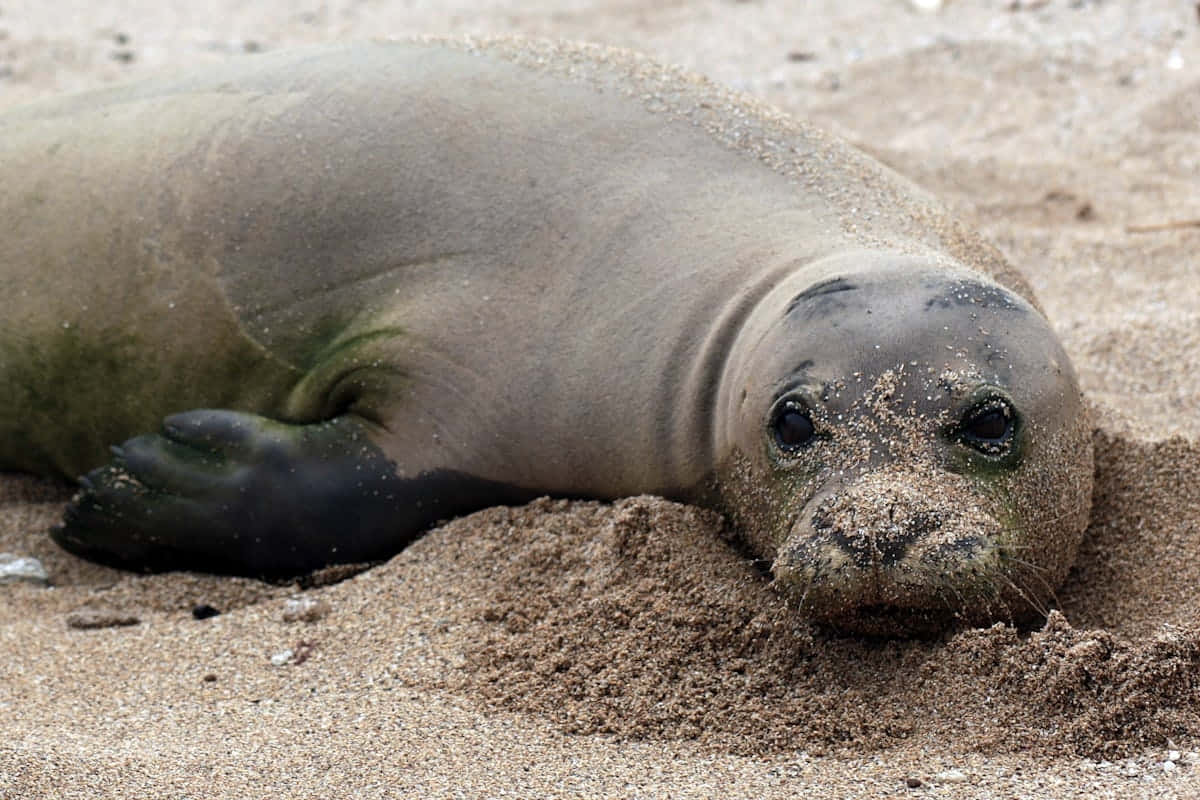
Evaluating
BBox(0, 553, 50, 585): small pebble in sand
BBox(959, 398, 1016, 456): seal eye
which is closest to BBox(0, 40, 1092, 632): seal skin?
BBox(959, 398, 1016, 456): seal eye

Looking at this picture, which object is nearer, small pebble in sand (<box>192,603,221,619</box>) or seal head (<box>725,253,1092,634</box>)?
seal head (<box>725,253,1092,634</box>)

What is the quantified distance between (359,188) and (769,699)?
1.75 m

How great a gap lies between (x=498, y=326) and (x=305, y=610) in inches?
30.5

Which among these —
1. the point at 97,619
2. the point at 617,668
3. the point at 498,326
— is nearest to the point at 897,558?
the point at 617,668

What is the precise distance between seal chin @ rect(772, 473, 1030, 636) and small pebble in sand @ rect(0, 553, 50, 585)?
6.05 feet

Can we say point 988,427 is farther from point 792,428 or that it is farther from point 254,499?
point 254,499

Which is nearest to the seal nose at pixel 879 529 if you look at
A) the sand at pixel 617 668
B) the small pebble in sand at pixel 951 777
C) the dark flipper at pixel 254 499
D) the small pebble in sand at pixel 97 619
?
the sand at pixel 617 668

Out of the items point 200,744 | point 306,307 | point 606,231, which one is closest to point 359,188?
point 306,307

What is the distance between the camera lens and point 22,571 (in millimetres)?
3896

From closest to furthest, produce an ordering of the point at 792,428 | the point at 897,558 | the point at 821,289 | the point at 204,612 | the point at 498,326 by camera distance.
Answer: the point at 897,558 < the point at 792,428 < the point at 821,289 < the point at 204,612 < the point at 498,326

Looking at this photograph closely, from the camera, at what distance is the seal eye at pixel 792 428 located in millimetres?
3145

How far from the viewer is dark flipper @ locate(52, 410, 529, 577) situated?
3766 millimetres

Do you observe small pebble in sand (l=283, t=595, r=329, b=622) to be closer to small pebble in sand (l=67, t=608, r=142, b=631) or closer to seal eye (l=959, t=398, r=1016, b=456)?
small pebble in sand (l=67, t=608, r=142, b=631)

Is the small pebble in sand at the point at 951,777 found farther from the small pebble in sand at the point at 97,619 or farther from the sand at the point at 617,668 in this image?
the small pebble in sand at the point at 97,619
